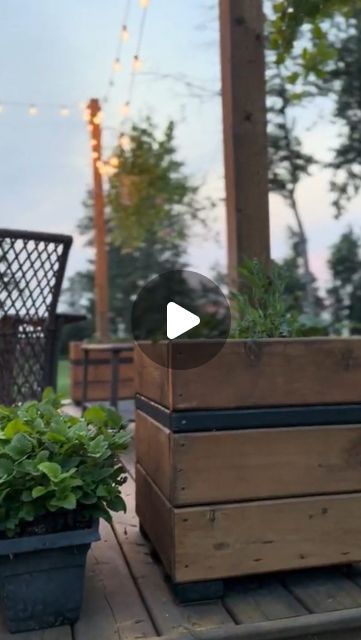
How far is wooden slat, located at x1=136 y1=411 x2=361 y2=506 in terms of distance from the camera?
1240mm

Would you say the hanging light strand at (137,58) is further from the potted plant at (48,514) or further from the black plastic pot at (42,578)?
the black plastic pot at (42,578)

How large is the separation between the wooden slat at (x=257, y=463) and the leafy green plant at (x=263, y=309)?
0.84 ft

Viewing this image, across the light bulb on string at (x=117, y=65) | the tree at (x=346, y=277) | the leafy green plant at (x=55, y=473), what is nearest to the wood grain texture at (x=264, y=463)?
the leafy green plant at (x=55, y=473)

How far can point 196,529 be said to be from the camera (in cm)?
124

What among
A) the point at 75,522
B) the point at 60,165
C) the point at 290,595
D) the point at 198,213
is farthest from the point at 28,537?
the point at 60,165

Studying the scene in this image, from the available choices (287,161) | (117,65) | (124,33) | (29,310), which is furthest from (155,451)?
(287,161)

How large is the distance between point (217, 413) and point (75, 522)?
0.35 m

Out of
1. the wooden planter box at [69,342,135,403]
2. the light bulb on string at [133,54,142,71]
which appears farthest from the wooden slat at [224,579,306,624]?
the light bulb on string at [133,54,142,71]

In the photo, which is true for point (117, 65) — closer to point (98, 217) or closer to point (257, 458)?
point (98, 217)

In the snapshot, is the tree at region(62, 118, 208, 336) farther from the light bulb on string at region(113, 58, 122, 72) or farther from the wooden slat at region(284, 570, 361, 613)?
the wooden slat at region(284, 570, 361, 613)

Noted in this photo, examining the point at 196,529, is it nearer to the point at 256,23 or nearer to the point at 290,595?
the point at 290,595

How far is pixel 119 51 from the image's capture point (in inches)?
230

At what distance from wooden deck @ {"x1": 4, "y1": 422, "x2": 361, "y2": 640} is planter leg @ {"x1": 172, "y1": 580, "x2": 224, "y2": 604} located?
1cm

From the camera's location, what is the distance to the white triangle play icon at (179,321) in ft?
4.47
